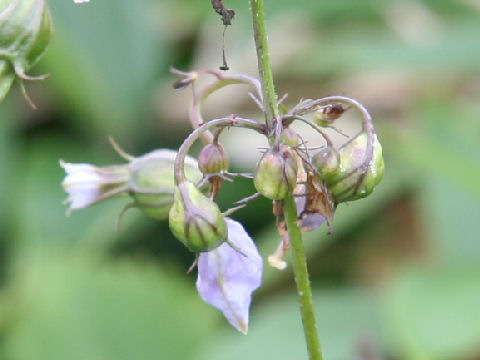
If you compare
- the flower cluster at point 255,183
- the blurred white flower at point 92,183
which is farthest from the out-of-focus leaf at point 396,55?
the flower cluster at point 255,183

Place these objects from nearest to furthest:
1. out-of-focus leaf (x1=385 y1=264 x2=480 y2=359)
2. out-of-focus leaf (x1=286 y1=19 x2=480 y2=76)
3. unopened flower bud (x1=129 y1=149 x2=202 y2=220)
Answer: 1. unopened flower bud (x1=129 y1=149 x2=202 y2=220)
2. out-of-focus leaf (x1=385 y1=264 x2=480 y2=359)
3. out-of-focus leaf (x1=286 y1=19 x2=480 y2=76)

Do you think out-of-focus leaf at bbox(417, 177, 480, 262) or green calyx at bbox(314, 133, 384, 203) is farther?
out-of-focus leaf at bbox(417, 177, 480, 262)

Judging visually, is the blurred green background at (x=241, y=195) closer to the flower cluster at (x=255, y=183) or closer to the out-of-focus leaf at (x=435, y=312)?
the out-of-focus leaf at (x=435, y=312)

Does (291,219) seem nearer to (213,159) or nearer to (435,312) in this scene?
(213,159)

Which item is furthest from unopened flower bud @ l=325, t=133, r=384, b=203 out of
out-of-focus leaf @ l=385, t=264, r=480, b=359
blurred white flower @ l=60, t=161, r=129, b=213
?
out-of-focus leaf @ l=385, t=264, r=480, b=359

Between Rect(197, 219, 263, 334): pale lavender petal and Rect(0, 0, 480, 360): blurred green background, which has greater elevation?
Rect(197, 219, 263, 334): pale lavender petal

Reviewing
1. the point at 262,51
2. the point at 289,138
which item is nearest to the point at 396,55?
the point at 289,138

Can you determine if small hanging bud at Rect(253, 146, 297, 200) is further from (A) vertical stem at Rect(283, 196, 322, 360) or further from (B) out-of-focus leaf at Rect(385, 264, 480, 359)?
(B) out-of-focus leaf at Rect(385, 264, 480, 359)
